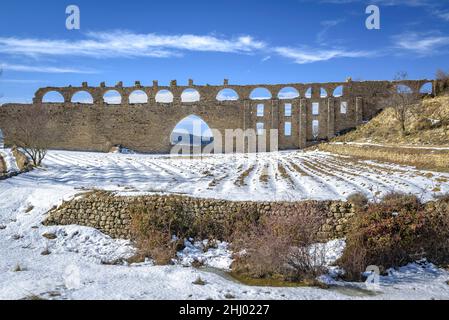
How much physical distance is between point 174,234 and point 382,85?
1265 inches

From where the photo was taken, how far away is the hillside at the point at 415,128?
75.3ft

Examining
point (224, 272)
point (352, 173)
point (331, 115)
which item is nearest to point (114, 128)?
point (331, 115)

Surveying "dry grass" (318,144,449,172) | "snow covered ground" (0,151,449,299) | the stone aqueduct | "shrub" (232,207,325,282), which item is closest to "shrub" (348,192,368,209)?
"snow covered ground" (0,151,449,299)

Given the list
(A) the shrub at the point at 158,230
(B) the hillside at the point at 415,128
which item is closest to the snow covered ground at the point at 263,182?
(A) the shrub at the point at 158,230

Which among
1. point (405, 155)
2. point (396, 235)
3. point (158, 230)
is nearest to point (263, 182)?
point (158, 230)

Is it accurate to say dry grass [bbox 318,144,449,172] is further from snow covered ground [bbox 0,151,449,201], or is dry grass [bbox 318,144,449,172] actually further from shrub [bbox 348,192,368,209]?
shrub [bbox 348,192,368,209]

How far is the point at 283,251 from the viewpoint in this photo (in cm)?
871

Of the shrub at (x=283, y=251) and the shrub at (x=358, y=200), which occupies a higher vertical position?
the shrub at (x=358, y=200)

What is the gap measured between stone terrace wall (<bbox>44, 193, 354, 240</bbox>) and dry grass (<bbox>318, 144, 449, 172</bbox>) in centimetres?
710

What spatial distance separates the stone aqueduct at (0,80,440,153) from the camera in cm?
3709

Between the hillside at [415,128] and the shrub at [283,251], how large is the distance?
1411cm

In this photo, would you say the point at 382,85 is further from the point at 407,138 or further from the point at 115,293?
the point at 115,293

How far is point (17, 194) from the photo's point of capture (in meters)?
14.3

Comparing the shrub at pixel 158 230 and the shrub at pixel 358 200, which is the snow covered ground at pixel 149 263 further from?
the shrub at pixel 358 200
